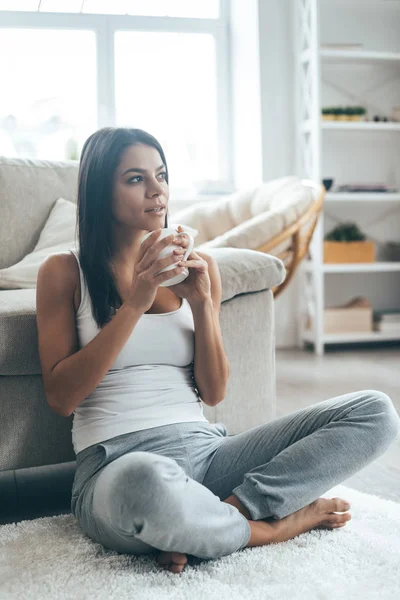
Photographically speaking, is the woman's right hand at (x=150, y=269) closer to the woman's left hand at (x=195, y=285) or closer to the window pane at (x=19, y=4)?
the woman's left hand at (x=195, y=285)

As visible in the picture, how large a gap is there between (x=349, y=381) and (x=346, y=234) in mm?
1261

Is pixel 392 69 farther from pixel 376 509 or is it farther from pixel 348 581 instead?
pixel 348 581

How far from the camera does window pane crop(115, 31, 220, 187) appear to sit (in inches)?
180

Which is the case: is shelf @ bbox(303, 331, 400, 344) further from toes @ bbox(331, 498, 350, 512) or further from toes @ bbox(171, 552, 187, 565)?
toes @ bbox(171, 552, 187, 565)

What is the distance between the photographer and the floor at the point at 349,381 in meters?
1.95

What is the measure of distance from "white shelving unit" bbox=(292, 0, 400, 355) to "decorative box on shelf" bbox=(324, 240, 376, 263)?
0.05 meters

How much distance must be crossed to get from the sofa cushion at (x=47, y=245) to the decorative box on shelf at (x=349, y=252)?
6.85 feet

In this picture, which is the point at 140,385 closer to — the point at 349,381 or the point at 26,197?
the point at 26,197

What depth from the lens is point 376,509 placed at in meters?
1.65

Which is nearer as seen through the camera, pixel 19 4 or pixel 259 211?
pixel 259 211

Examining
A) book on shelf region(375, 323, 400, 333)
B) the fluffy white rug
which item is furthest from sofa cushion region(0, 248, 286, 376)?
book on shelf region(375, 323, 400, 333)

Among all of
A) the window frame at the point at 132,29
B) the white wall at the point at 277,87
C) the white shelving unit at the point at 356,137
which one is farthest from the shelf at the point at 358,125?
the window frame at the point at 132,29

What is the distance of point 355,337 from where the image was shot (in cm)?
426

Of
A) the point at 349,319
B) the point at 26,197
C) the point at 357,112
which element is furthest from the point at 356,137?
the point at 26,197
